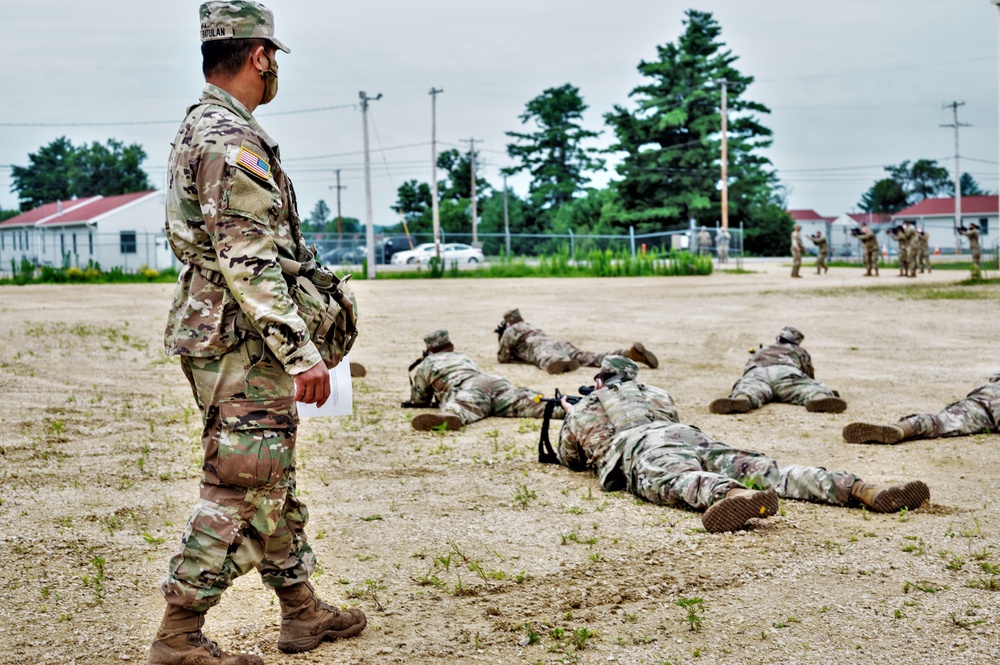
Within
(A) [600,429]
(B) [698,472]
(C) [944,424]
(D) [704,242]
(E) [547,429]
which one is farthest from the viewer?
(D) [704,242]

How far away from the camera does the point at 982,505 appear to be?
222 inches

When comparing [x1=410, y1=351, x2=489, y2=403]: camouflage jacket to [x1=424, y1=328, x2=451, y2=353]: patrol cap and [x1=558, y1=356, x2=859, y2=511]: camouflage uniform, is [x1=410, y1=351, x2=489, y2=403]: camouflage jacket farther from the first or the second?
[x1=558, y1=356, x2=859, y2=511]: camouflage uniform

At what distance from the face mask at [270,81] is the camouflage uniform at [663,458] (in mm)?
3011

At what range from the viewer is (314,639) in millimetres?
3770

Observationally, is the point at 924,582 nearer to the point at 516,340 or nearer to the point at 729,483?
the point at 729,483

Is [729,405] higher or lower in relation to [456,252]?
lower

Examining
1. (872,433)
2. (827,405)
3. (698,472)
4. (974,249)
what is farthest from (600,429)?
(974,249)

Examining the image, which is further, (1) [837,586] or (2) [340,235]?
(2) [340,235]

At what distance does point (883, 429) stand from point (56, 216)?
63.3 metres

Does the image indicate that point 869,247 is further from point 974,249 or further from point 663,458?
point 663,458

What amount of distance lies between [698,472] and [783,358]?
14.4 feet

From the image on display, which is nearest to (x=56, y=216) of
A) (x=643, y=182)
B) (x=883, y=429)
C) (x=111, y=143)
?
(x=111, y=143)

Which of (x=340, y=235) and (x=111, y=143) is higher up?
(x=111, y=143)

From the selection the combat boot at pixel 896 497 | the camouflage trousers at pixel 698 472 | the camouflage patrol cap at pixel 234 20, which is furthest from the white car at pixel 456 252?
the camouflage patrol cap at pixel 234 20
